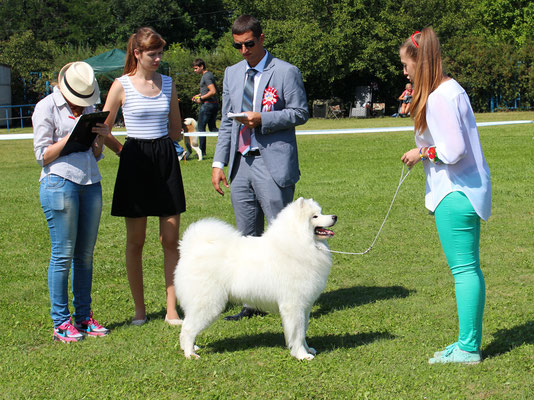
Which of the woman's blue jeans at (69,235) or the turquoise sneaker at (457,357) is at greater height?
the woman's blue jeans at (69,235)

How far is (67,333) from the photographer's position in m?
4.64

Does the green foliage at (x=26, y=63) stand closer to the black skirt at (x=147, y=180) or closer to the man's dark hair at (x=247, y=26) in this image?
the black skirt at (x=147, y=180)

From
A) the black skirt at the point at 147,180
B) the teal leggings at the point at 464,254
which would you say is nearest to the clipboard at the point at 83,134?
the black skirt at the point at 147,180

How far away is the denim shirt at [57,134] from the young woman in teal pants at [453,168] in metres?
2.30

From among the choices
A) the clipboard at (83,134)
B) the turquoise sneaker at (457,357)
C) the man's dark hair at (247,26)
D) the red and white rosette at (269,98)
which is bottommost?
the turquoise sneaker at (457,357)

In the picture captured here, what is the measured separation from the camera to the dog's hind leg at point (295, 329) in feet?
13.6

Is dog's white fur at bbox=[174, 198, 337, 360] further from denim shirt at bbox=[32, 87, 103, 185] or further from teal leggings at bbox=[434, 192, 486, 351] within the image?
denim shirt at bbox=[32, 87, 103, 185]

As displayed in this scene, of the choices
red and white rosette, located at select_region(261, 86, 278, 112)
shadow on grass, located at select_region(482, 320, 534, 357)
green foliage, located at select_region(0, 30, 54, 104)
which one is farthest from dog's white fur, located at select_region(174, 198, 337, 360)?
green foliage, located at select_region(0, 30, 54, 104)

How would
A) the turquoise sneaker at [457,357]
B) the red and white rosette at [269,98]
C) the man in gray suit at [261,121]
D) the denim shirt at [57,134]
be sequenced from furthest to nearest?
the red and white rosette at [269,98] → the man in gray suit at [261,121] → the denim shirt at [57,134] → the turquoise sneaker at [457,357]

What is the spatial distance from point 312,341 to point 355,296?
115 cm

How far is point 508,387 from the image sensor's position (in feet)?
12.0

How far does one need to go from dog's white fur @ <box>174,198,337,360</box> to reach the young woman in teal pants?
0.76 meters

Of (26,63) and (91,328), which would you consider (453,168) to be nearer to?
(91,328)

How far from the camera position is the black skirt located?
4754mm
